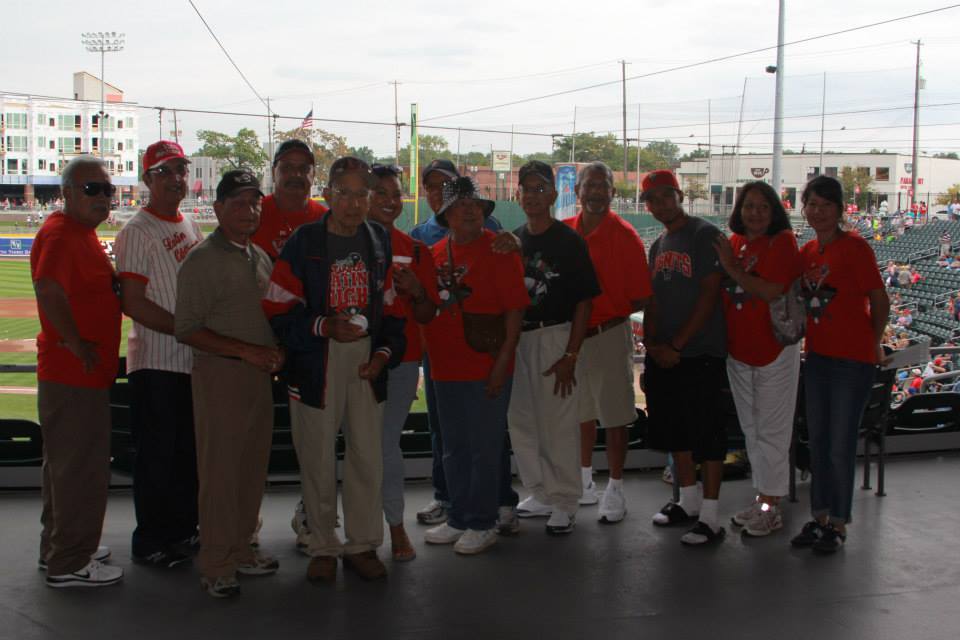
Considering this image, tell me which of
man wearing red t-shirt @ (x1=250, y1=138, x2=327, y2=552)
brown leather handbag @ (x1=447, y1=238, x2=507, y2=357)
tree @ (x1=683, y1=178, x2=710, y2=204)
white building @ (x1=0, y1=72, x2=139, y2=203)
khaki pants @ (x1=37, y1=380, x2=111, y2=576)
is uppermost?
white building @ (x1=0, y1=72, x2=139, y2=203)

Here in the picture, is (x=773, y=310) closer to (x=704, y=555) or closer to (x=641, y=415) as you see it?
(x=704, y=555)

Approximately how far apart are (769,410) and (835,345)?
1.19 ft

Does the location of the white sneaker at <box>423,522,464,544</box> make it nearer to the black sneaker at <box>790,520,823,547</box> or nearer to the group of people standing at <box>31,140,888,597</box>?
the group of people standing at <box>31,140,888,597</box>

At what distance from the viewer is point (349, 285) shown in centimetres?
294

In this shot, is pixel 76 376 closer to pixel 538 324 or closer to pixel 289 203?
pixel 289 203

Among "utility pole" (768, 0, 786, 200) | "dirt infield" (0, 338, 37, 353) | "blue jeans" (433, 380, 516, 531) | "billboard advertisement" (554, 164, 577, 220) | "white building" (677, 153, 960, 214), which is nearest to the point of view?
"blue jeans" (433, 380, 516, 531)

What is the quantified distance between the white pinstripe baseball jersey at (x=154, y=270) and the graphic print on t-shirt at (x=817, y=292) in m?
2.25

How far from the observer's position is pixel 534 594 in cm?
296

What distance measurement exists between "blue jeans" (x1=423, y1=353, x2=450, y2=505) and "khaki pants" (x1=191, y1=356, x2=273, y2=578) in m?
0.73

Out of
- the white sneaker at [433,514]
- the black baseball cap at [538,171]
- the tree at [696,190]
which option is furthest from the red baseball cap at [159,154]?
the tree at [696,190]

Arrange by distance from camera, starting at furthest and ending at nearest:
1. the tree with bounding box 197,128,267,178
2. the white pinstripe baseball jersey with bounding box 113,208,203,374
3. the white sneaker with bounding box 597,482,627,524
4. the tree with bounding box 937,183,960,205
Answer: the tree with bounding box 937,183,960,205 → the tree with bounding box 197,128,267,178 → the white sneaker with bounding box 597,482,627,524 → the white pinstripe baseball jersey with bounding box 113,208,203,374

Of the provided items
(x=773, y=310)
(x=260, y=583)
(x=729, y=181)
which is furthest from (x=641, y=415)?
(x=729, y=181)

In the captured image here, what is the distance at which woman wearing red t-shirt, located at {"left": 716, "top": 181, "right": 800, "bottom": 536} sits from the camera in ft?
11.3

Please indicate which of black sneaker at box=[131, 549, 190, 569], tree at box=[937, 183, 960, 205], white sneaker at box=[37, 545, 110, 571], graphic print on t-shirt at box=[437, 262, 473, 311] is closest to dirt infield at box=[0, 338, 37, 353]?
white sneaker at box=[37, 545, 110, 571]
